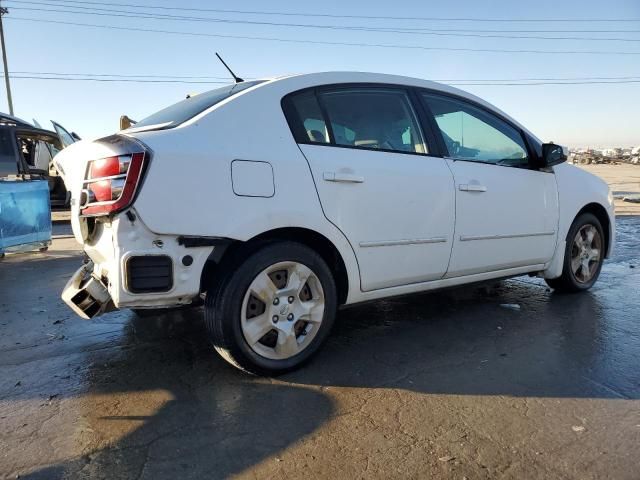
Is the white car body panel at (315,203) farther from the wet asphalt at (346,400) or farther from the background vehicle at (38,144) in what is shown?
the background vehicle at (38,144)

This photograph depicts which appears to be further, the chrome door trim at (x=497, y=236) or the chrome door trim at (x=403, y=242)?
the chrome door trim at (x=497, y=236)

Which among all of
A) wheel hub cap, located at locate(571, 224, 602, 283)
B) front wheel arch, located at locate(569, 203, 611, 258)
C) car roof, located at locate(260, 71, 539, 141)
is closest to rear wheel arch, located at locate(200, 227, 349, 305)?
car roof, located at locate(260, 71, 539, 141)

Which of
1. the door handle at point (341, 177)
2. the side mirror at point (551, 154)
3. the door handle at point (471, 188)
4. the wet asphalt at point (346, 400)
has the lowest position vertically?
the wet asphalt at point (346, 400)

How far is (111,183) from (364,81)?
5.98 feet

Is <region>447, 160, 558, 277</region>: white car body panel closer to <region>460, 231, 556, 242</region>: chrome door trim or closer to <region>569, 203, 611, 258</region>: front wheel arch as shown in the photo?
<region>460, 231, 556, 242</region>: chrome door trim

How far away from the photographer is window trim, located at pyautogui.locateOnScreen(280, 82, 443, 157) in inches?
123

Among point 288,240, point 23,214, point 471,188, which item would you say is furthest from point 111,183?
point 23,214

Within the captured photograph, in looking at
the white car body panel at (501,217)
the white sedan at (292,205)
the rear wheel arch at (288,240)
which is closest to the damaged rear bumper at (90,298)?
the white sedan at (292,205)

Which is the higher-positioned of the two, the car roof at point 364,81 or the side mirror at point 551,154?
the car roof at point 364,81

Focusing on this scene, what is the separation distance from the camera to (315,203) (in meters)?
3.06

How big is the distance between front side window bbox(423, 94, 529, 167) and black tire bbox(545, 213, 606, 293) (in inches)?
35.2

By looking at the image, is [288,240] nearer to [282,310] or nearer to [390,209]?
[282,310]

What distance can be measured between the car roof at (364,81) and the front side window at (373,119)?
0.24 feet

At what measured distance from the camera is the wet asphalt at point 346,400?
224 cm
